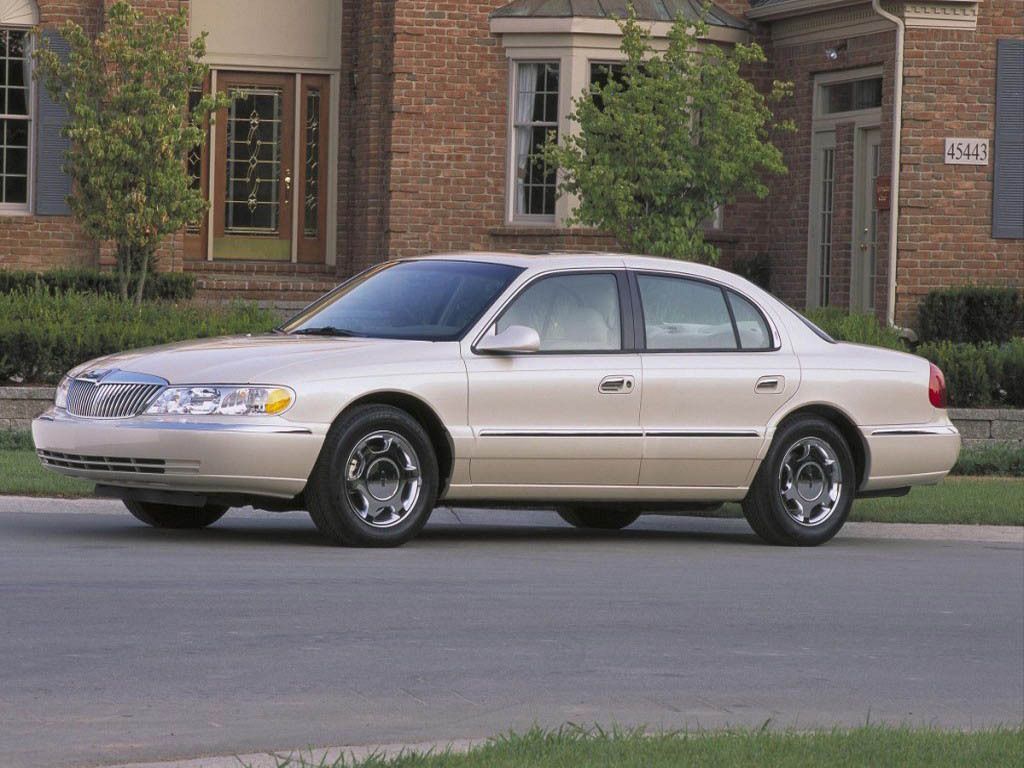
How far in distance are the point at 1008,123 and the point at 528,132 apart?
18.6ft

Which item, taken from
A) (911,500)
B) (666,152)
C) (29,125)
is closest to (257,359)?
(911,500)

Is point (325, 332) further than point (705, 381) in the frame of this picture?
No

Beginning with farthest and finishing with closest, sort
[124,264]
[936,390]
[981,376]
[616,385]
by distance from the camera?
[124,264] < [981,376] < [936,390] < [616,385]

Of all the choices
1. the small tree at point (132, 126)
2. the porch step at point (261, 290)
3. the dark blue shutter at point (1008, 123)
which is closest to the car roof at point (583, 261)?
the small tree at point (132, 126)

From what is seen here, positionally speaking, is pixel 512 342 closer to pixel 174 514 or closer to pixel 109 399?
pixel 109 399

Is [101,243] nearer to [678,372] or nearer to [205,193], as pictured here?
[205,193]

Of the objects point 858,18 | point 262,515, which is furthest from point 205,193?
point 262,515

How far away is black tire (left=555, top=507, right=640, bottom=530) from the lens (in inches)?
501

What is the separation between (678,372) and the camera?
1137 centimetres

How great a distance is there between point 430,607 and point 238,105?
1884 centimetres

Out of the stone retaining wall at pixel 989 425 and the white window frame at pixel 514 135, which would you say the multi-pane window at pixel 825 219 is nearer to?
the white window frame at pixel 514 135

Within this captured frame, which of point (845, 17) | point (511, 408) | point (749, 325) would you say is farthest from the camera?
point (845, 17)

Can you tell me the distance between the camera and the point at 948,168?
77.7ft

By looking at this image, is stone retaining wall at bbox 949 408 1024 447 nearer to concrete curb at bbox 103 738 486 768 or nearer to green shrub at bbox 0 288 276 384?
green shrub at bbox 0 288 276 384
